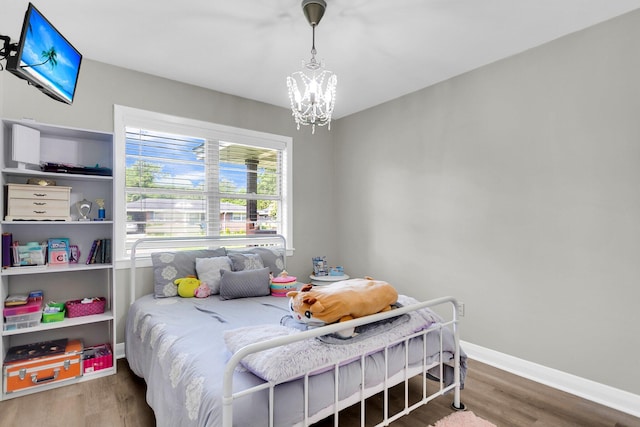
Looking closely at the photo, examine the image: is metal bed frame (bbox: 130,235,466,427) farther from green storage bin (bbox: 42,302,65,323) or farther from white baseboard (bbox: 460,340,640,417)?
green storage bin (bbox: 42,302,65,323)

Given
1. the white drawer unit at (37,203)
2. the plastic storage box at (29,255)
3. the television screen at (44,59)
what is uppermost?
the television screen at (44,59)

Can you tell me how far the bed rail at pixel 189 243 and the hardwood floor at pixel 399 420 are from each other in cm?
78

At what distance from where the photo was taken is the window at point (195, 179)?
120 inches

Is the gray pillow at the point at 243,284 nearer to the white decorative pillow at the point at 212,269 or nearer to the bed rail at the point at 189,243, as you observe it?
the white decorative pillow at the point at 212,269

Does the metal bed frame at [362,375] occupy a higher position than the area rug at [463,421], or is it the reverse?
the metal bed frame at [362,375]

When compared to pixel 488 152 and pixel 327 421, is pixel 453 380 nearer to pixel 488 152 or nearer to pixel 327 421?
pixel 327 421

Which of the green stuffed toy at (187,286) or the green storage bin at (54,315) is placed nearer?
the green storage bin at (54,315)

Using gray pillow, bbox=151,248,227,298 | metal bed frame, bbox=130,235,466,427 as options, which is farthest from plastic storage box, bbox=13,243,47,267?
metal bed frame, bbox=130,235,466,427

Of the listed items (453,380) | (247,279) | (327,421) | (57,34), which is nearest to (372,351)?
(327,421)

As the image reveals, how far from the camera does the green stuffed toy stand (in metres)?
2.81

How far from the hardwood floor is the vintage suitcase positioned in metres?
0.09

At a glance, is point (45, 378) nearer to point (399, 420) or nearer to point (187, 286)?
point (187, 286)

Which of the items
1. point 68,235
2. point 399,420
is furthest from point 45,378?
point 399,420

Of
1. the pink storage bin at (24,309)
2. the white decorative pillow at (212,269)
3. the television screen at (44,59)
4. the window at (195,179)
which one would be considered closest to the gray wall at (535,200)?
the window at (195,179)
